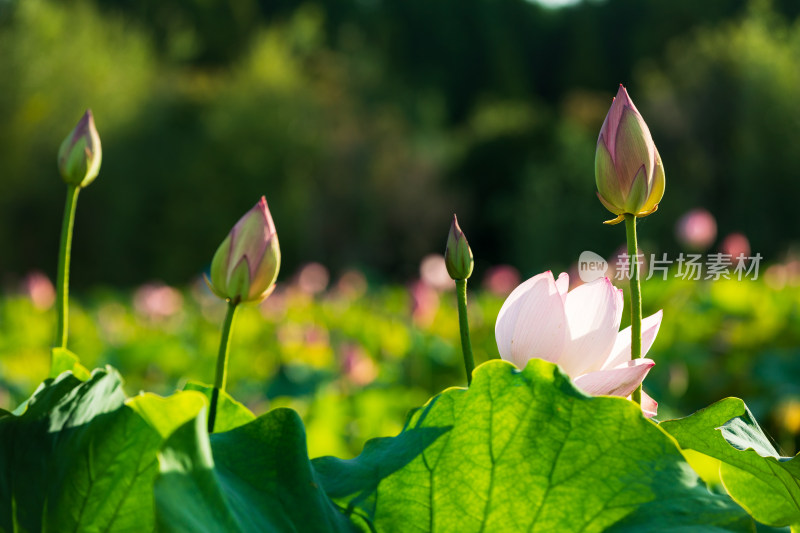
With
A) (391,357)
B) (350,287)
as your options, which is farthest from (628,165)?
(350,287)

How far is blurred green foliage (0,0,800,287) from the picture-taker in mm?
10133

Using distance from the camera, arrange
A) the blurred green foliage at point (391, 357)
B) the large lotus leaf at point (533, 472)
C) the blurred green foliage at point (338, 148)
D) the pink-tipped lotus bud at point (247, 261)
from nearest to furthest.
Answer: the large lotus leaf at point (533, 472) → the pink-tipped lotus bud at point (247, 261) → the blurred green foliage at point (391, 357) → the blurred green foliage at point (338, 148)

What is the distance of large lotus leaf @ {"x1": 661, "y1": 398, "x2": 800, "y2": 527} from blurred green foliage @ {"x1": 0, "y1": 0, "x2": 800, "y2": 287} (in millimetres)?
8850

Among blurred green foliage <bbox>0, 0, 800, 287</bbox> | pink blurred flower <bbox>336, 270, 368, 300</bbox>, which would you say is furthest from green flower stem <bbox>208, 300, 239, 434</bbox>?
blurred green foliage <bbox>0, 0, 800, 287</bbox>

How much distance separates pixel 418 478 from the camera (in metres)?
0.40

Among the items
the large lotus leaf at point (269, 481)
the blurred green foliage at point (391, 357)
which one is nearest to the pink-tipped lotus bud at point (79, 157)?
the large lotus leaf at point (269, 481)

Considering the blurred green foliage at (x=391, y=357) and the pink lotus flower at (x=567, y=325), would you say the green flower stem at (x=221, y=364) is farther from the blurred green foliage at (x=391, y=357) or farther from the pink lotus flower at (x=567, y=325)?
the blurred green foliage at (x=391, y=357)

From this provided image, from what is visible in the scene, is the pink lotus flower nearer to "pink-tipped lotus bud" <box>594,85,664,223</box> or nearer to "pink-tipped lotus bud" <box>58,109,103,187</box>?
"pink-tipped lotus bud" <box>594,85,664,223</box>

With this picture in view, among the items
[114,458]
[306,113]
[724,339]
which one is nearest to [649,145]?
[114,458]

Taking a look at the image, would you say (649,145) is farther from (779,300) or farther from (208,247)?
(208,247)

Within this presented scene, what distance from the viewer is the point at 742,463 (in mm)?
413

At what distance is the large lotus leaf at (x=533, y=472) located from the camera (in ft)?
1.18

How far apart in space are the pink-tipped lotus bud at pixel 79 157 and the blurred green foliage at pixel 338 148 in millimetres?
8841

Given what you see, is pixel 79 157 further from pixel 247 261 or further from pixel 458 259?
pixel 458 259
